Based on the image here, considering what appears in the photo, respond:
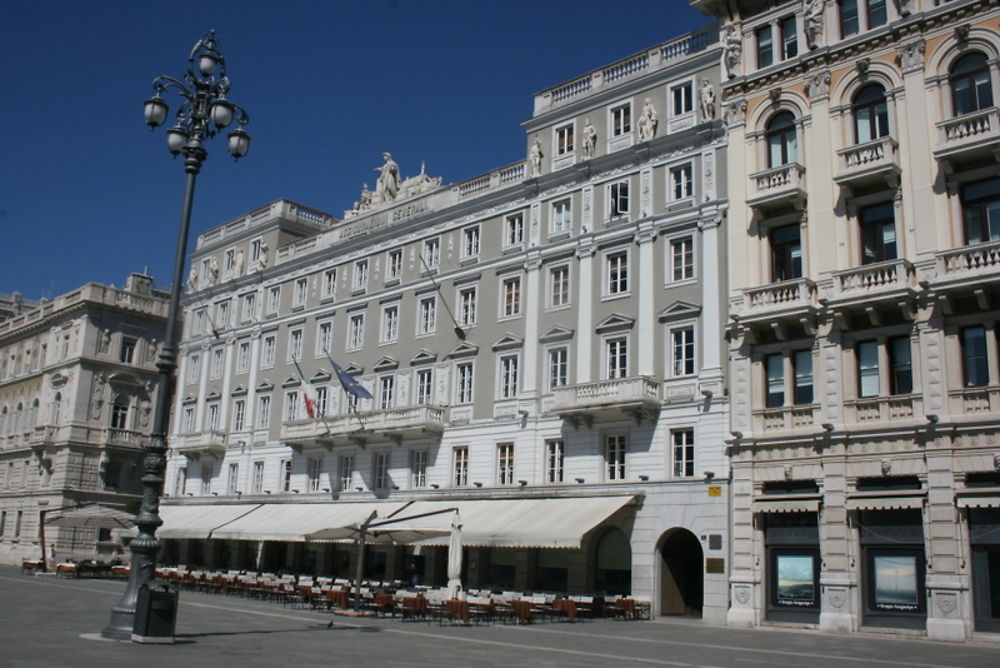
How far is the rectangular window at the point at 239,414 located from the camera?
5278 centimetres

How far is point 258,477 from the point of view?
166 ft

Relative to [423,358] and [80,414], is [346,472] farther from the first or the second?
[80,414]

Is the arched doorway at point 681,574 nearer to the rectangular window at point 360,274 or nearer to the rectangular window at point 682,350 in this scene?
the rectangular window at point 682,350

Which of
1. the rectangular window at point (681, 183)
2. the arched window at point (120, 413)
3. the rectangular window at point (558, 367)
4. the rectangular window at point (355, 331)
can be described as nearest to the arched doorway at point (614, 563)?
the rectangular window at point (558, 367)

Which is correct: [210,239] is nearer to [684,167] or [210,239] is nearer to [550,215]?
[550,215]

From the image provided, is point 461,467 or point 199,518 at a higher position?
point 461,467

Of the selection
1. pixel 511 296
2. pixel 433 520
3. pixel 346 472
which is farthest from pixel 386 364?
pixel 433 520

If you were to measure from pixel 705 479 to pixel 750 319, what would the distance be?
573cm

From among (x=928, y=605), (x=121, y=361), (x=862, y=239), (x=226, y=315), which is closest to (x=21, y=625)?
(x=928, y=605)

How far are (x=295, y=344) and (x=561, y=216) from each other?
19.2 m

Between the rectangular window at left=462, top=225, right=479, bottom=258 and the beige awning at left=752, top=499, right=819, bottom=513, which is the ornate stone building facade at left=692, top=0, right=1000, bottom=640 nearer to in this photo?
the beige awning at left=752, top=499, right=819, bottom=513

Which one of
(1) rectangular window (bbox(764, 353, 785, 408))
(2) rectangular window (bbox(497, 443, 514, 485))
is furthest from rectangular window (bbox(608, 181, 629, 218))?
(2) rectangular window (bbox(497, 443, 514, 485))

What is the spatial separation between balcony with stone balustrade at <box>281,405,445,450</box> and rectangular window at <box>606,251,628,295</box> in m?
9.83

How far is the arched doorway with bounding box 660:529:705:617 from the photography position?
3253 centimetres
